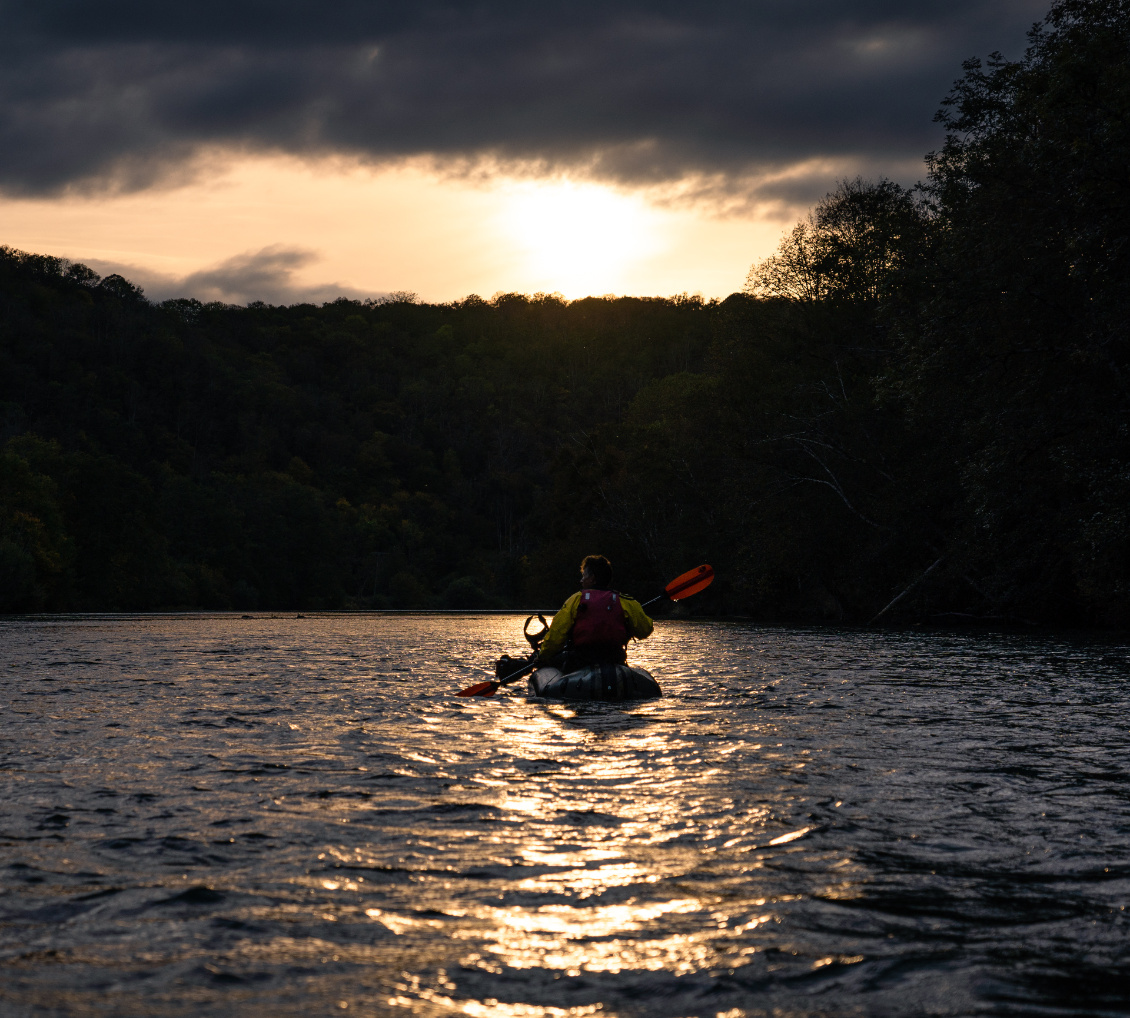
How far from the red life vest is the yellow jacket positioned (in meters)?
0.07

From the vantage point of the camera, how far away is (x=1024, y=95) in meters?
23.7

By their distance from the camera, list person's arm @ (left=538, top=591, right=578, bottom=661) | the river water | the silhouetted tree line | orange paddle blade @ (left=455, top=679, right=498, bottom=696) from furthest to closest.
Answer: the silhouetted tree line
orange paddle blade @ (left=455, top=679, right=498, bottom=696)
person's arm @ (left=538, top=591, right=578, bottom=661)
the river water

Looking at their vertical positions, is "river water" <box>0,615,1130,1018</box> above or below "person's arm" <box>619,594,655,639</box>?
below

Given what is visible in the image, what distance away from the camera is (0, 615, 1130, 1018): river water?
3.53 metres

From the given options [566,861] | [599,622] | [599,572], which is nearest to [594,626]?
[599,622]

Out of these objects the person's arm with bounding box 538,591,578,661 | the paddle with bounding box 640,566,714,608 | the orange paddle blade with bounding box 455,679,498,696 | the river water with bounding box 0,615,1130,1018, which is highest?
the paddle with bounding box 640,566,714,608

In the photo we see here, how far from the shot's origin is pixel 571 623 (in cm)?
1237

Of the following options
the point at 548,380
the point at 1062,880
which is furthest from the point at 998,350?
the point at 548,380

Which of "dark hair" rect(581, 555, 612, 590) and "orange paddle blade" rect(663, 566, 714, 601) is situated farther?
"orange paddle blade" rect(663, 566, 714, 601)

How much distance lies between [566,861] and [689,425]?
4726cm

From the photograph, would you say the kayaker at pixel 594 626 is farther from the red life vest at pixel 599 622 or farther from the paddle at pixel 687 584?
the paddle at pixel 687 584

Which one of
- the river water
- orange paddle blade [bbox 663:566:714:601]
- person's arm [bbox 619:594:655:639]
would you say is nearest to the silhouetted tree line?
orange paddle blade [bbox 663:566:714:601]

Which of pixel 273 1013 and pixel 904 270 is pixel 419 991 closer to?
pixel 273 1013

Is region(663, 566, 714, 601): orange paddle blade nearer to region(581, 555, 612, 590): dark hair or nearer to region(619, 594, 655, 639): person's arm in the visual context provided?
region(619, 594, 655, 639): person's arm
